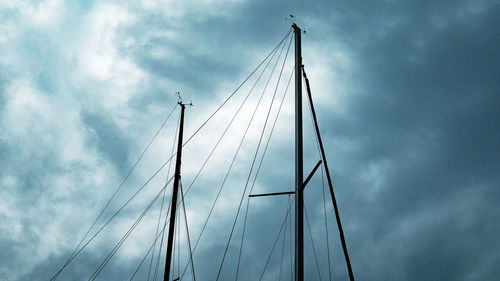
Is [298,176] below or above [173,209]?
below

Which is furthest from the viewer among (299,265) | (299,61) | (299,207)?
(299,61)

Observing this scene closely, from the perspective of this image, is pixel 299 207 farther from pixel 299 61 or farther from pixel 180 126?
pixel 180 126

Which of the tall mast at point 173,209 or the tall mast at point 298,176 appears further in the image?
the tall mast at point 173,209

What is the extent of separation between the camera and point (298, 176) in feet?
50.6

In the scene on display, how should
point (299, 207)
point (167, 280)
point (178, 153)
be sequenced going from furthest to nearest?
point (178, 153) < point (167, 280) < point (299, 207)

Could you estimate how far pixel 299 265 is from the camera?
44.7 ft

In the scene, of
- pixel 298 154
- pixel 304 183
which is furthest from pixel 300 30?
pixel 304 183

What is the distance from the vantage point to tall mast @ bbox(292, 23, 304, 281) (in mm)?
13695

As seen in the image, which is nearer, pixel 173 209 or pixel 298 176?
pixel 298 176

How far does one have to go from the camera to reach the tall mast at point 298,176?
44.9 ft

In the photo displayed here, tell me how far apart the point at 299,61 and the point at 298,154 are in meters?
5.03

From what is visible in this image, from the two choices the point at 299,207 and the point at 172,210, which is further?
the point at 172,210

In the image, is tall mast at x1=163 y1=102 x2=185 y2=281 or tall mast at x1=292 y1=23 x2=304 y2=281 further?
tall mast at x1=163 y1=102 x2=185 y2=281

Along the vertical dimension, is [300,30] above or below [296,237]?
above
